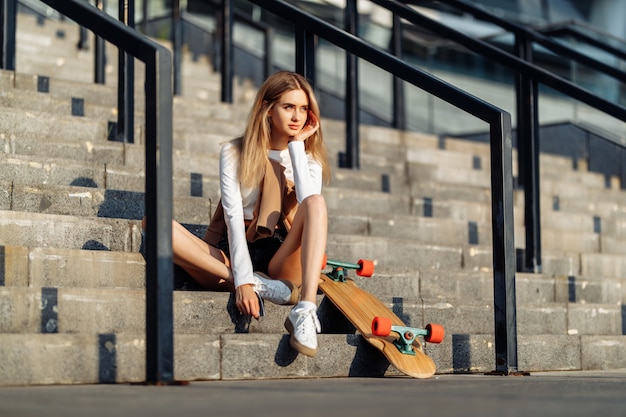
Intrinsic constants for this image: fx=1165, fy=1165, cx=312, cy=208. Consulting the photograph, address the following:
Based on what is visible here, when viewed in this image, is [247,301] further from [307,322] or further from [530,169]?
[530,169]

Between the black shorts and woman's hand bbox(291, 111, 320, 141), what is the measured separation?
1.29 ft

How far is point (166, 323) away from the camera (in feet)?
11.2

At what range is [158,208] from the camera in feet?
11.3

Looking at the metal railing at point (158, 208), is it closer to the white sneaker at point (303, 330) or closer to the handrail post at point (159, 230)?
the handrail post at point (159, 230)

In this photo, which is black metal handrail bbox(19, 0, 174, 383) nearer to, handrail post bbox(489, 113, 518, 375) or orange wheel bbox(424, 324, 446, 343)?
orange wheel bbox(424, 324, 446, 343)

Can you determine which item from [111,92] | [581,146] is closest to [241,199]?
[111,92]

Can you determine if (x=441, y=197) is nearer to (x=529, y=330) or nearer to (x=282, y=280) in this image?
(x=529, y=330)

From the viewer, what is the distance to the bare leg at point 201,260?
429cm

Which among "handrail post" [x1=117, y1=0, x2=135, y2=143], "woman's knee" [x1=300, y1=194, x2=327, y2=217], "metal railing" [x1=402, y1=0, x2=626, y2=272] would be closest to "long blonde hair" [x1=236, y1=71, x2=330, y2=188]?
"woman's knee" [x1=300, y1=194, x2=327, y2=217]

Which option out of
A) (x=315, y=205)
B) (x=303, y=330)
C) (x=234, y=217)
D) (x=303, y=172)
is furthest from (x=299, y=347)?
(x=303, y=172)

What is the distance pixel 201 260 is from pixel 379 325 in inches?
29.0

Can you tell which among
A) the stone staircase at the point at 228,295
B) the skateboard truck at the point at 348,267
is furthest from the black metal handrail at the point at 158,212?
Answer: the skateboard truck at the point at 348,267

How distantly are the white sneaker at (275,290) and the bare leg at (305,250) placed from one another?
67mm

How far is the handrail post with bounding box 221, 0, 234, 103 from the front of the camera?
7.69 metres
